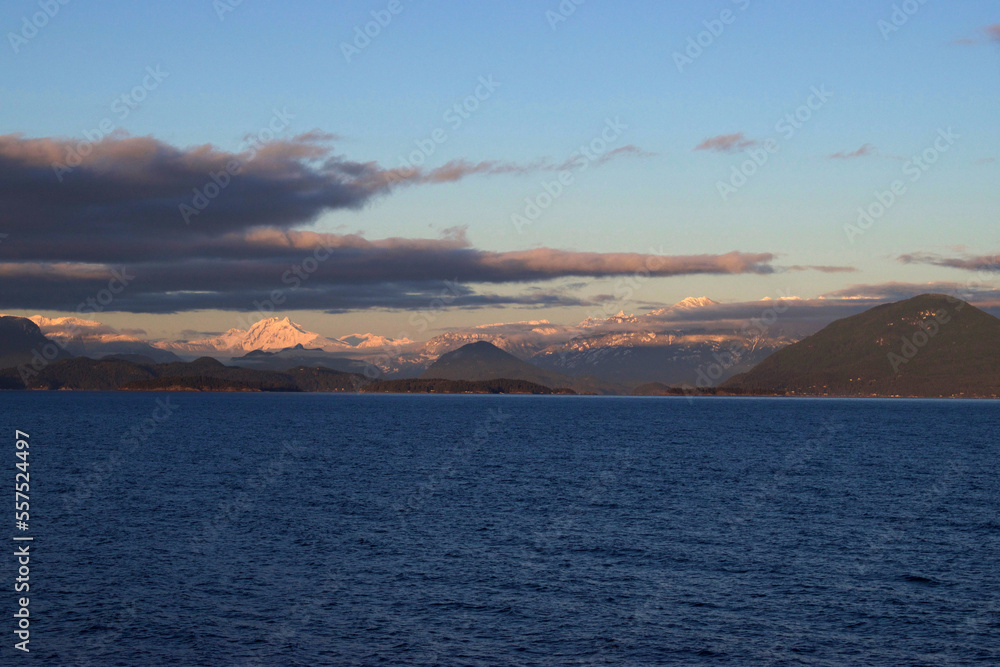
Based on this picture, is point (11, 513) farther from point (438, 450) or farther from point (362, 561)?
point (438, 450)

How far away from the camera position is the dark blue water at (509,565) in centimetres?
3700

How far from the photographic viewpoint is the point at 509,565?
5106cm

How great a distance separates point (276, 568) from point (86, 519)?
2456cm

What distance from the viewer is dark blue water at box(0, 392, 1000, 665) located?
37.0 metres

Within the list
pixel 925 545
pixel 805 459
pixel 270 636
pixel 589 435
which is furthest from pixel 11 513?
pixel 589 435

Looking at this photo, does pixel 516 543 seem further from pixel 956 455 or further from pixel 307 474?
pixel 956 455

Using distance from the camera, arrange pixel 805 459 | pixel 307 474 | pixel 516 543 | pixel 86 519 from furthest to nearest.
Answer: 1. pixel 805 459
2. pixel 307 474
3. pixel 86 519
4. pixel 516 543

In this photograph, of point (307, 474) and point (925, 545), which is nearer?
point (925, 545)

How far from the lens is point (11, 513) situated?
66375mm

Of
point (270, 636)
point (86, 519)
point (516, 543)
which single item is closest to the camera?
point (270, 636)

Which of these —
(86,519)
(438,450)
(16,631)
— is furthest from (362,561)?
(438,450)

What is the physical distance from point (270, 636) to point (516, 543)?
911 inches

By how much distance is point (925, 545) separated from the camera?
57500mm

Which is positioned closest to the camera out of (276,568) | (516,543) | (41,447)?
(276,568)
